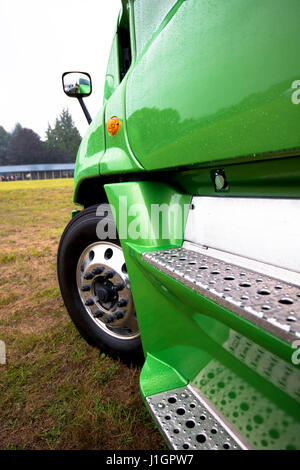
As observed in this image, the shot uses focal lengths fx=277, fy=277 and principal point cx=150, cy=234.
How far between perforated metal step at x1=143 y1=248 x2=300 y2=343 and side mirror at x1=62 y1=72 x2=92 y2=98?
1611 mm

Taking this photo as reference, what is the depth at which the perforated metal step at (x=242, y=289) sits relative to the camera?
0.60 metres

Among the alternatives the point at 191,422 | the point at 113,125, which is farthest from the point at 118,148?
the point at 191,422

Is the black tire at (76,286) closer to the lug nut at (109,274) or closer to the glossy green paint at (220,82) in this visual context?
the lug nut at (109,274)

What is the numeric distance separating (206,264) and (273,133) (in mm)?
464

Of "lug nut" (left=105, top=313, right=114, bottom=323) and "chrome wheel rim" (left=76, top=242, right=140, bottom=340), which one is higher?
"chrome wheel rim" (left=76, top=242, right=140, bottom=340)

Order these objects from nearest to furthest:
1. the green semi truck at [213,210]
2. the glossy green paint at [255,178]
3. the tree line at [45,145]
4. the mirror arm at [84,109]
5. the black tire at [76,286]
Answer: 1. the green semi truck at [213,210]
2. the glossy green paint at [255,178]
3. the black tire at [76,286]
4. the mirror arm at [84,109]
5. the tree line at [45,145]

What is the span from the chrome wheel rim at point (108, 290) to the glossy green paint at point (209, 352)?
0.94 feet

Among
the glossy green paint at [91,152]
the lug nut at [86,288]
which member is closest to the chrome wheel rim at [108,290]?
the lug nut at [86,288]

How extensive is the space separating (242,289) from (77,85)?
77.7 inches

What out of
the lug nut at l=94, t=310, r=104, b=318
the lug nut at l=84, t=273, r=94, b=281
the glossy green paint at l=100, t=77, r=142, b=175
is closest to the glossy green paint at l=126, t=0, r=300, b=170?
the glossy green paint at l=100, t=77, r=142, b=175

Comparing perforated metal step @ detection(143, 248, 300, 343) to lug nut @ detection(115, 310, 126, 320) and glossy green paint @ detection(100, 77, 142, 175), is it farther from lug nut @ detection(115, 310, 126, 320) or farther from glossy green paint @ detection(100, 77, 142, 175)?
lug nut @ detection(115, 310, 126, 320)

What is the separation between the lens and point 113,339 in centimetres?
184

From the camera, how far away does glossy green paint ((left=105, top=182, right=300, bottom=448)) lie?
79 centimetres

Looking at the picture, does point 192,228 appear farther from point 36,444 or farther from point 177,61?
point 36,444
